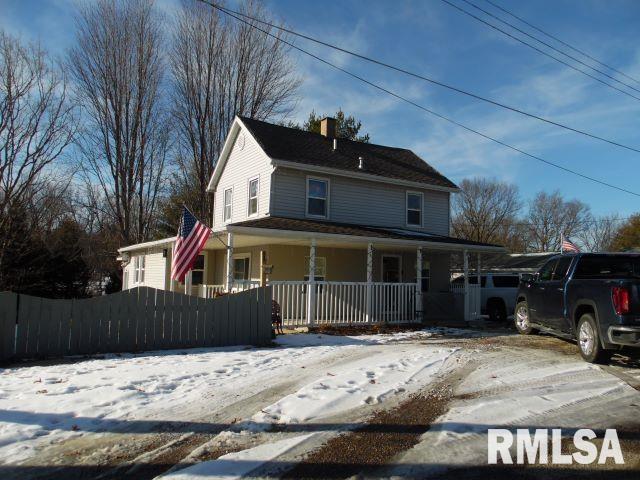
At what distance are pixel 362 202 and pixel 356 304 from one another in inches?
199

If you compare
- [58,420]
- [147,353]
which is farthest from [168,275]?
[58,420]

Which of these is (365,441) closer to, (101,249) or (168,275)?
(168,275)

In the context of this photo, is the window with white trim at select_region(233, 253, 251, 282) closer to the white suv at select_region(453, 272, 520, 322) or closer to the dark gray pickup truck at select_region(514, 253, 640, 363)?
the white suv at select_region(453, 272, 520, 322)

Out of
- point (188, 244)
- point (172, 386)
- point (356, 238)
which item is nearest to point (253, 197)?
point (356, 238)

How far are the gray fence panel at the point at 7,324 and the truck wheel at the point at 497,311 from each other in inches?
651

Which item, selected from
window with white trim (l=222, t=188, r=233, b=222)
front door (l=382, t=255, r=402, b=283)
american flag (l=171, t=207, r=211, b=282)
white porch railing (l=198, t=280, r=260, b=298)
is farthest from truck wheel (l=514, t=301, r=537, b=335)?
window with white trim (l=222, t=188, r=233, b=222)

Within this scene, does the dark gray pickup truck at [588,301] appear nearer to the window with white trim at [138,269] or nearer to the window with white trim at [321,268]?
the window with white trim at [321,268]

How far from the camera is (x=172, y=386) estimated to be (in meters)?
7.02

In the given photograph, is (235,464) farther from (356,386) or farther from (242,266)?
(242,266)

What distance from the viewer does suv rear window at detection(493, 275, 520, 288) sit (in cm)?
2024

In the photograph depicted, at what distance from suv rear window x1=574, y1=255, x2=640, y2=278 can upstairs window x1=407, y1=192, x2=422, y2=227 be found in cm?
1033

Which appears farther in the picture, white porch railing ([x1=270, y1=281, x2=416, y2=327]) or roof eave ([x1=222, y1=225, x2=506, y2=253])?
white porch railing ([x1=270, y1=281, x2=416, y2=327])

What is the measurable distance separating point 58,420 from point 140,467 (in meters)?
1.72

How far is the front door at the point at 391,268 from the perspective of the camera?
1948cm
